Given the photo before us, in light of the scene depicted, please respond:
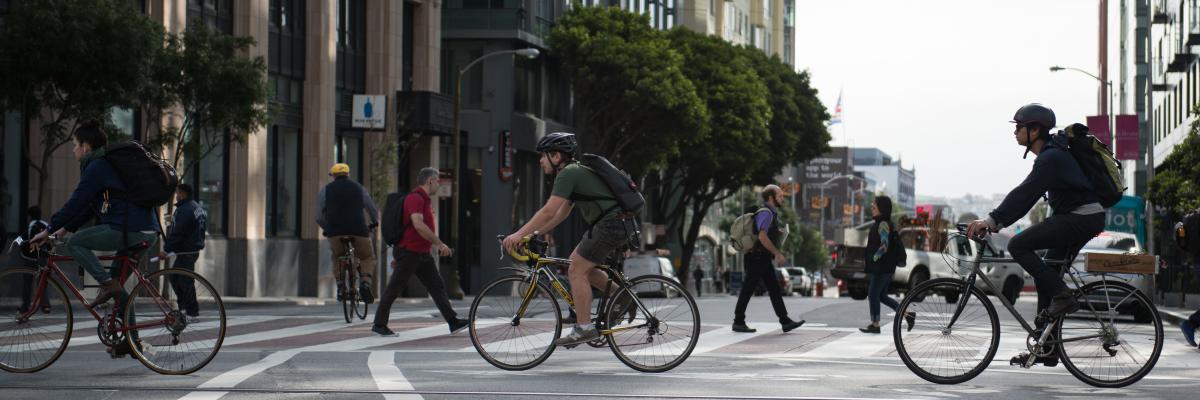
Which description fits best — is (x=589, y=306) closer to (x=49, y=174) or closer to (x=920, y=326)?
(x=920, y=326)

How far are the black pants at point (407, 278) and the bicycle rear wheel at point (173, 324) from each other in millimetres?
4953

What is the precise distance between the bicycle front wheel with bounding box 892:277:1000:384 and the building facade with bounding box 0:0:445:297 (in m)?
20.9

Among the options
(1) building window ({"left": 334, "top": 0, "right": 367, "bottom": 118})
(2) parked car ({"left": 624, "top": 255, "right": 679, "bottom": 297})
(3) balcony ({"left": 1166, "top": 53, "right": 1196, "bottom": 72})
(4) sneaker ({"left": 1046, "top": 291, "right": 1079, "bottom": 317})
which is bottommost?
(2) parked car ({"left": 624, "top": 255, "right": 679, "bottom": 297})

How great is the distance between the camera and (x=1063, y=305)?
32.7 ft

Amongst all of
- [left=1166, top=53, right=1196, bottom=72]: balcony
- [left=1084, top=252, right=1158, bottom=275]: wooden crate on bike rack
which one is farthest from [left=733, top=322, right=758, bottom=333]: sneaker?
[left=1166, top=53, right=1196, bottom=72]: balcony

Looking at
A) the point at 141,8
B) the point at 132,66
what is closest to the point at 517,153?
the point at 141,8

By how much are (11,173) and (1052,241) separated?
72.4 feet

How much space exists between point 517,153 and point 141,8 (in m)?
25.0

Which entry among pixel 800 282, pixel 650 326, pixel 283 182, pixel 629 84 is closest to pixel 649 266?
pixel 629 84

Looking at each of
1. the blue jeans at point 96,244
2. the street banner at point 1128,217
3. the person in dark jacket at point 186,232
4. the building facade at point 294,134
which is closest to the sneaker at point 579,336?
the blue jeans at point 96,244

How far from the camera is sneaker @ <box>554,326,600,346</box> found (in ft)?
35.3

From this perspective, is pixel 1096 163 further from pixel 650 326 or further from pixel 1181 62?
pixel 1181 62

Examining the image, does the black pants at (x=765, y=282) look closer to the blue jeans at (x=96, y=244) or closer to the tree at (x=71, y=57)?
the blue jeans at (x=96, y=244)

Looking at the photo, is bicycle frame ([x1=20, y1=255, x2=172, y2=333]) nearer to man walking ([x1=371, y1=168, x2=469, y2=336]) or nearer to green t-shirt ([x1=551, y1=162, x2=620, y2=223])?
→ green t-shirt ([x1=551, y1=162, x2=620, y2=223])
